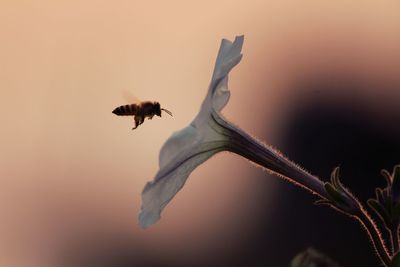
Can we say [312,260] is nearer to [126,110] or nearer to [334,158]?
[126,110]

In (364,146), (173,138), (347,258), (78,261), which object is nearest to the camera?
(173,138)

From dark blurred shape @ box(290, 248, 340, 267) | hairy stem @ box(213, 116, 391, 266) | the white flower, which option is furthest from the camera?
dark blurred shape @ box(290, 248, 340, 267)

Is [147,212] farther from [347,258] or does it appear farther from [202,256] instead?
[202,256]

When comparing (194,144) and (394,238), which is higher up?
(194,144)

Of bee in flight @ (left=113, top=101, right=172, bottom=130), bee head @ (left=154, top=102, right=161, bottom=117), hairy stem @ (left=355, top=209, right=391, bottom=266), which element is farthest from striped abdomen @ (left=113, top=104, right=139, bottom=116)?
hairy stem @ (left=355, top=209, right=391, bottom=266)

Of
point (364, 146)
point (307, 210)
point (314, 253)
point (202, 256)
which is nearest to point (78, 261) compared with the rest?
point (202, 256)

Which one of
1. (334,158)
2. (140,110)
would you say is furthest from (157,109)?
(334,158)

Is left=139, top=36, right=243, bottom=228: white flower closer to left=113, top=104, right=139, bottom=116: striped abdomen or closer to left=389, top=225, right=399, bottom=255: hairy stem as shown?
left=389, top=225, right=399, bottom=255: hairy stem
